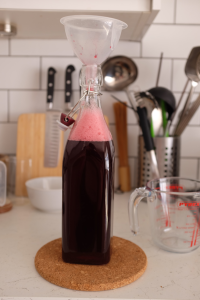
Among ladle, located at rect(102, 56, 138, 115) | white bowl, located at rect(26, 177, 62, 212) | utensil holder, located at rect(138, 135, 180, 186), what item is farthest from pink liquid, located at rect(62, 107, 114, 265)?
ladle, located at rect(102, 56, 138, 115)

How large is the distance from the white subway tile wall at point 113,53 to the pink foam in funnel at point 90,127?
584 mm

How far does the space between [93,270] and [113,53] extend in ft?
2.56

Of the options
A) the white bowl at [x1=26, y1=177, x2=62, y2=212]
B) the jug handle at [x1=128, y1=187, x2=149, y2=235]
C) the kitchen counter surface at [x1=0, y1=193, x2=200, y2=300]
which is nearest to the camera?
the kitchen counter surface at [x1=0, y1=193, x2=200, y2=300]

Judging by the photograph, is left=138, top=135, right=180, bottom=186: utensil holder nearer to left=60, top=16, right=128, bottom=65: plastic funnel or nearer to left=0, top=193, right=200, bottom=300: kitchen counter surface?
left=0, top=193, right=200, bottom=300: kitchen counter surface

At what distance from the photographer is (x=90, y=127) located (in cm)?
47

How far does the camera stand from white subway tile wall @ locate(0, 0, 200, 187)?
101 cm

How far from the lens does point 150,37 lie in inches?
40.2

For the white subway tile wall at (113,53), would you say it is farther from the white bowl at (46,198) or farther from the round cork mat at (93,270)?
the round cork mat at (93,270)

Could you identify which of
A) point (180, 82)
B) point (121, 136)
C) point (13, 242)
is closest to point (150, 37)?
point (180, 82)

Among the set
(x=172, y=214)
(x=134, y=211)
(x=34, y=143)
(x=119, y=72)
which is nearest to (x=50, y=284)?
(x=134, y=211)

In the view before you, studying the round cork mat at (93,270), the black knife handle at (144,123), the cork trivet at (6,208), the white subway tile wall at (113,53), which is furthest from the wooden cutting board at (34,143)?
the round cork mat at (93,270)

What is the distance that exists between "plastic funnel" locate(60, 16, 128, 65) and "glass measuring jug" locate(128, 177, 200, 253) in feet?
0.84

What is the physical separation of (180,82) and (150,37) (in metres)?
0.19

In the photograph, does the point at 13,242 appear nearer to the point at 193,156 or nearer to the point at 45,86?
the point at 45,86
